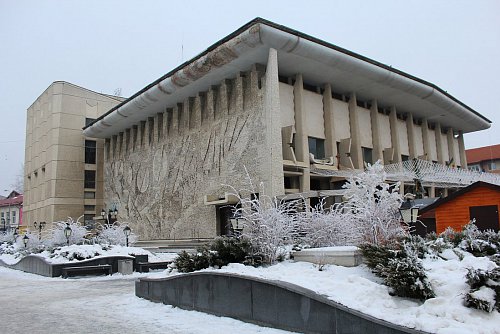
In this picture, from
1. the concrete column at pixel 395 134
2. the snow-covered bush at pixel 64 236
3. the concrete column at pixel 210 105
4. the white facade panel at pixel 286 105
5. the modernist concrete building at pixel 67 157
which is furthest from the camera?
the modernist concrete building at pixel 67 157

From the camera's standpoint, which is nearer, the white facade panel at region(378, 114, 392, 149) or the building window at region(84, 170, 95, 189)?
the white facade panel at region(378, 114, 392, 149)

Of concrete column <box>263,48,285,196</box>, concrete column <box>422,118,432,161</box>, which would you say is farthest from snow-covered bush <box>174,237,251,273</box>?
concrete column <box>422,118,432,161</box>

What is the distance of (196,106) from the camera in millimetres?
30500

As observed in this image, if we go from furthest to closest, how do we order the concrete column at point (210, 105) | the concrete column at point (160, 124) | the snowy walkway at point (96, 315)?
the concrete column at point (160, 124), the concrete column at point (210, 105), the snowy walkway at point (96, 315)

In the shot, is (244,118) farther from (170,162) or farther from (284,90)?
(170,162)

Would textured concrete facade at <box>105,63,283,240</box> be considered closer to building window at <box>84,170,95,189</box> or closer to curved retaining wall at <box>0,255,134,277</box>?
building window at <box>84,170,95,189</box>

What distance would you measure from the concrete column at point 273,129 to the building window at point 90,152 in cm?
2719

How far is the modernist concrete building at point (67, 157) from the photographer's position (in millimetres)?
43219

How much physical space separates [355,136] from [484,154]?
41.7 meters

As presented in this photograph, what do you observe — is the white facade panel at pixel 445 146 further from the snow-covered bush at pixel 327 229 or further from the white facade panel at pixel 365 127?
the snow-covered bush at pixel 327 229

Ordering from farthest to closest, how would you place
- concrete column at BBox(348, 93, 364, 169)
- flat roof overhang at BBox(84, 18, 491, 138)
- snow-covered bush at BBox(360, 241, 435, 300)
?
concrete column at BBox(348, 93, 364, 169) < flat roof overhang at BBox(84, 18, 491, 138) < snow-covered bush at BBox(360, 241, 435, 300)

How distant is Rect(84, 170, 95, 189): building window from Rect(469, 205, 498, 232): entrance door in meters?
37.8

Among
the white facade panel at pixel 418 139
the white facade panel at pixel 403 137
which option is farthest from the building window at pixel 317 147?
the white facade panel at pixel 418 139

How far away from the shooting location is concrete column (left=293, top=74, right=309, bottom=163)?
84.7ft
